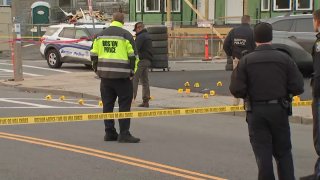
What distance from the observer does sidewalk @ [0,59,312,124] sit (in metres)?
12.9

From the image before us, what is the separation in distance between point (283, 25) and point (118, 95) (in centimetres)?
913

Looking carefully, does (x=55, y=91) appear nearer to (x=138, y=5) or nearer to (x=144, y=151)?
(x=144, y=151)

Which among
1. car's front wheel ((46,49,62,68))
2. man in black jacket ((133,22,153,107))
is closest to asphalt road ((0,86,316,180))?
man in black jacket ((133,22,153,107))

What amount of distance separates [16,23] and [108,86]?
10.8 meters

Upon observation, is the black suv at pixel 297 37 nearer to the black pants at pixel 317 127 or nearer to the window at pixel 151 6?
the black pants at pixel 317 127

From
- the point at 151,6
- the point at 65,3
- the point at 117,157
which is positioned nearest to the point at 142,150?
the point at 117,157

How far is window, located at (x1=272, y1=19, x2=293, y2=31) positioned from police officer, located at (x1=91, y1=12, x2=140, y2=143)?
8.80 m

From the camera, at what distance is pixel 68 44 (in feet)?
74.5

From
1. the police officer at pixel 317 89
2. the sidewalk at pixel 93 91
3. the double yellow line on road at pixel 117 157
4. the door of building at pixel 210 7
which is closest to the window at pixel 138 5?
the door of building at pixel 210 7

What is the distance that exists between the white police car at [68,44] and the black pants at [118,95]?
44.4ft

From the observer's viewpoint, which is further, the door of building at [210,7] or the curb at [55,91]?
the door of building at [210,7]

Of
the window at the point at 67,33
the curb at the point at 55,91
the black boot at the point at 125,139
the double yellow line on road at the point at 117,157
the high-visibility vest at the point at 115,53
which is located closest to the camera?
the double yellow line on road at the point at 117,157

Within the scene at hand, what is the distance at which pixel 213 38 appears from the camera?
29.0 meters

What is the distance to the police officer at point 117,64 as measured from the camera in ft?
27.9
